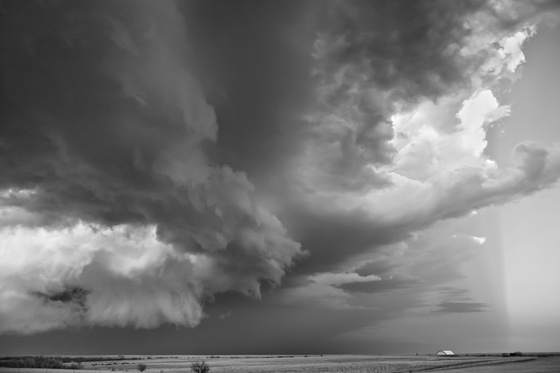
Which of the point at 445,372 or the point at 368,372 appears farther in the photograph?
the point at 368,372

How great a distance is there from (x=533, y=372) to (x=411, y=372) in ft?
84.5

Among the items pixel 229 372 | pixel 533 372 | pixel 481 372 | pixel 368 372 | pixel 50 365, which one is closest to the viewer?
pixel 50 365

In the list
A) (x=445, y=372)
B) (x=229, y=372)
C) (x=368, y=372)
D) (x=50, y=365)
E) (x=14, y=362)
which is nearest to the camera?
(x=14, y=362)

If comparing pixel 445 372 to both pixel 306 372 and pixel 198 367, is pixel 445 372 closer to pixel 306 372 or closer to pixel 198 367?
pixel 306 372

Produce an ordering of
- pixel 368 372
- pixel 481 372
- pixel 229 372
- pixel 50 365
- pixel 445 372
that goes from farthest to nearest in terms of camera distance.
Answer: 1. pixel 229 372
2. pixel 368 372
3. pixel 445 372
4. pixel 481 372
5. pixel 50 365

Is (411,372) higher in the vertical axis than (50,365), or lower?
lower

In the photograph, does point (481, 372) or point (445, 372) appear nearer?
point (481, 372)

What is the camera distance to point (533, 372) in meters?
71.2

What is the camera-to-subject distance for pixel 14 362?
5675cm

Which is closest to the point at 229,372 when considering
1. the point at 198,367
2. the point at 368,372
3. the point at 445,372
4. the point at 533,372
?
the point at 198,367

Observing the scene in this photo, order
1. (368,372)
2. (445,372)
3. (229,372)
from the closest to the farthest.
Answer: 1. (445,372)
2. (368,372)
3. (229,372)

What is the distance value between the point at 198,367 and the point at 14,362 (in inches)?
2081

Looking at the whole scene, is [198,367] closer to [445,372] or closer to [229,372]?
[229,372]

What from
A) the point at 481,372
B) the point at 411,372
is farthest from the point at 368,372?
the point at 481,372
